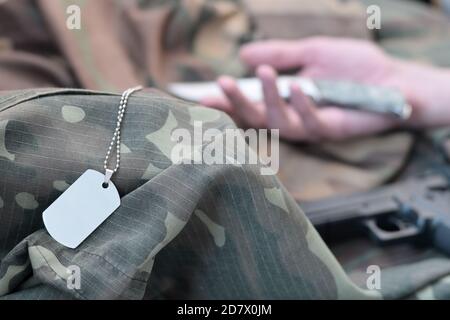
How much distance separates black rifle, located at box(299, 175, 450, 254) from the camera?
0.55m

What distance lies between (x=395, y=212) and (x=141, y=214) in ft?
0.98

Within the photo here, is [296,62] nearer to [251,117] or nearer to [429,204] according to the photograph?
[251,117]

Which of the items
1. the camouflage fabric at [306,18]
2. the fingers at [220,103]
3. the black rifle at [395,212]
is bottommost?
the black rifle at [395,212]

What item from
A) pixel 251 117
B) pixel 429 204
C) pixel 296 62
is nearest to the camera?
pixel 429 204

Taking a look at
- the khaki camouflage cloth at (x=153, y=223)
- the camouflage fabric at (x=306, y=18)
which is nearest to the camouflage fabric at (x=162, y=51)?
the camouflage fabric at (x=306, y=18)

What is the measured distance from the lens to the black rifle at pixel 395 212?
0.55 meters

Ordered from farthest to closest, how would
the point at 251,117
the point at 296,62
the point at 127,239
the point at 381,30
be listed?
the point at 381,30 < the point at 296,62 < the point at 251,117 < the point at 127,239

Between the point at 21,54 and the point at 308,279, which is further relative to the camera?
the point at 21,54

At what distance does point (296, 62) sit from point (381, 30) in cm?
19

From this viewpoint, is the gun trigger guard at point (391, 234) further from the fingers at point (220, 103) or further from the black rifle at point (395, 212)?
the fingers at point (220, 103)

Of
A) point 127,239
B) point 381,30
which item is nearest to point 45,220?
point 127,239

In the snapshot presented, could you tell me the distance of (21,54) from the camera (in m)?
0.64

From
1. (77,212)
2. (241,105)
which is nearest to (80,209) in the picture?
(77,212)

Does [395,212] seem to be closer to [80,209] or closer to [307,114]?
[307,114]
